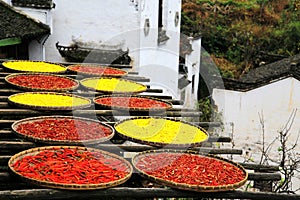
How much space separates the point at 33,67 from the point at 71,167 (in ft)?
10.2

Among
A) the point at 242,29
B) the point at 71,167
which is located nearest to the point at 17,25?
the point at 71,167

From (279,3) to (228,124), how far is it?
12.4 m

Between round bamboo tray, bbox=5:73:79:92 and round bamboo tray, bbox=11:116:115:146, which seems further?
round bamboo tray, bbox=5:73:79:92

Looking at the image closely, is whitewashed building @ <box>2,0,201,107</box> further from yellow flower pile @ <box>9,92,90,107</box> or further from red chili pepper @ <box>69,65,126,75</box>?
yellow flower pile @ <box>9,92,90,107</box>

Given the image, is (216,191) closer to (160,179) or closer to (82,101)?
(160,179)

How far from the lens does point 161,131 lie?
366 cm

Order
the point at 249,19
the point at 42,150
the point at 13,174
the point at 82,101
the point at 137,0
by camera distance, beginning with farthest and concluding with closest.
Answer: the point at 249,19
the point at 137,0
the point at 82,101
the point at 42,150
the point at 13,174

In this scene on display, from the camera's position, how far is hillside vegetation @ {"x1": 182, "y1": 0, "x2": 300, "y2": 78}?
18156 mm

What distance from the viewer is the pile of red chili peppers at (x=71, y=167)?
2510 millimetres

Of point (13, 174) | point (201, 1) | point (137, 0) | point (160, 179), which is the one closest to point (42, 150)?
point (13, 174)

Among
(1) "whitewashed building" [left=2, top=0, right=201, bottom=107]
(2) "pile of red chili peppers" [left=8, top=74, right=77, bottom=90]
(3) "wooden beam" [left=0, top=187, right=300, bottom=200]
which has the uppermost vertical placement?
(1) "whitewashed building" [left=2, top=0, right=201, bottom=107]

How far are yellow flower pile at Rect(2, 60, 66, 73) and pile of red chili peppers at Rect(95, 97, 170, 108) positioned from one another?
1318 millimetres

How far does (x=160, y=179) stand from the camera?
2.64 metres

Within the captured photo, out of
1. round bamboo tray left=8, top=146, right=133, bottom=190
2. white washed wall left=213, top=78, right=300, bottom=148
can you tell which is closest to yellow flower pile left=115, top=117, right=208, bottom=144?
round bamboo tray left=8, top=146, right=133, bottom=190
